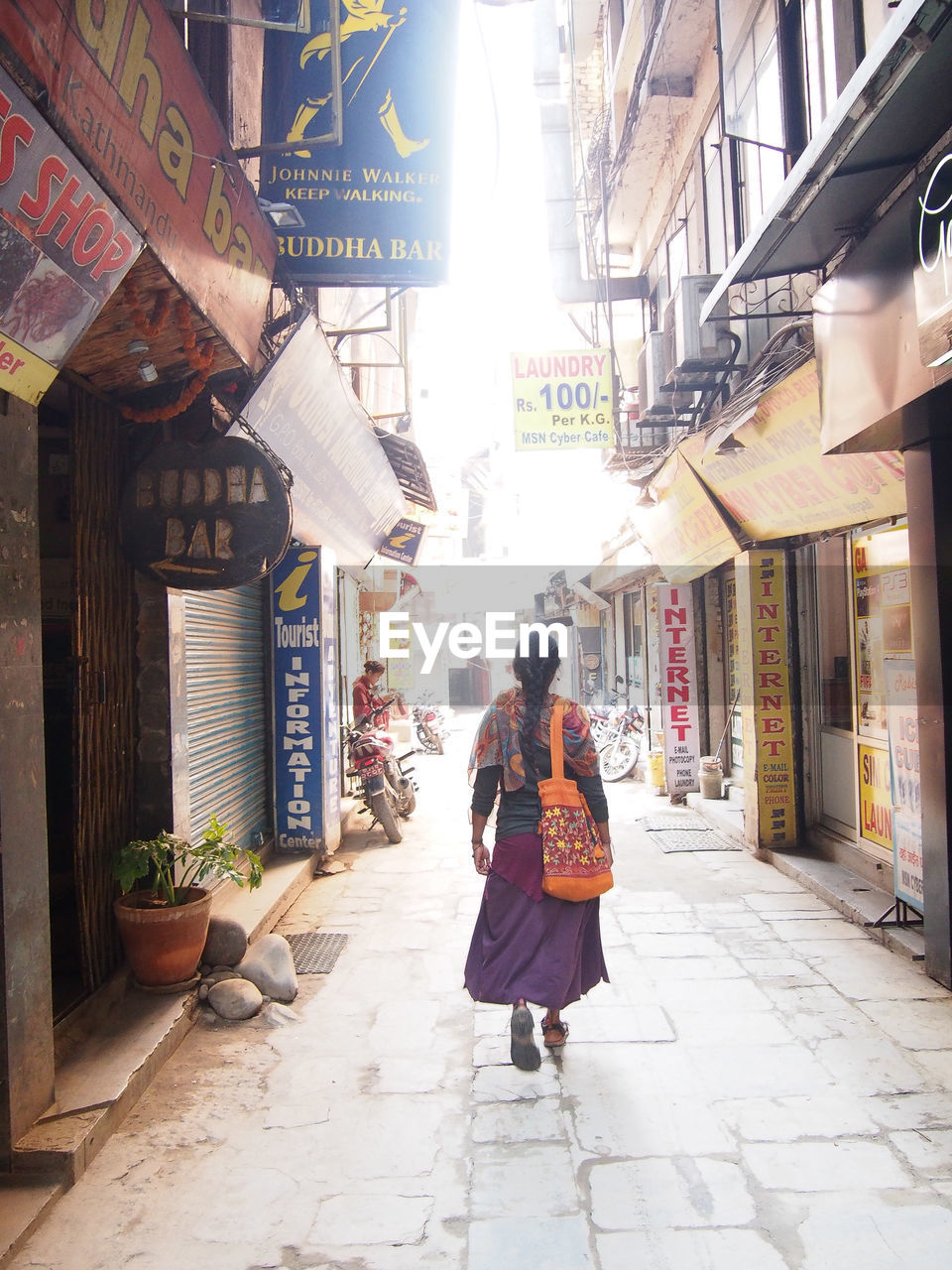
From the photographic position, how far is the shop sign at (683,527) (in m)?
8.82

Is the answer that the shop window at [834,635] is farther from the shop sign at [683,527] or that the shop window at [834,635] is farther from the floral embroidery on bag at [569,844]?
the floral embroidery on bag at [569,844]

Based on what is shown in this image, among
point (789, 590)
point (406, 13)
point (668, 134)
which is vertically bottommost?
point (789, 590)

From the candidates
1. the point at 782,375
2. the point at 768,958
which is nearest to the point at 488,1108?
the point at 768,958

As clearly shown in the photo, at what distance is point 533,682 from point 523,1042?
1720mm

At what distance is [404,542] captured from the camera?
1412cm

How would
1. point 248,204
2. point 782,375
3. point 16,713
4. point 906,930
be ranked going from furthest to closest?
point 782,375, point 906,930, point 248,204, point 16,713

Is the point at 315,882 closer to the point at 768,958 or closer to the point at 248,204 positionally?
the point at 768,958

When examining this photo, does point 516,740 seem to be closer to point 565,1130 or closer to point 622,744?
point 565,1130

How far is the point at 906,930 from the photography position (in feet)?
17.9

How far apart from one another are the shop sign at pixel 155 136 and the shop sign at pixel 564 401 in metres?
6.02

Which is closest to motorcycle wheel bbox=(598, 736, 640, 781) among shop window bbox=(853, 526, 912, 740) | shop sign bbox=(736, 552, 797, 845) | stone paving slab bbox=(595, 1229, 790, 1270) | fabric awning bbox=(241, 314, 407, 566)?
shop sign bbox=(736, 552, 797, 845)

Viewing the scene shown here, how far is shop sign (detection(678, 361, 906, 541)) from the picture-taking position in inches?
225

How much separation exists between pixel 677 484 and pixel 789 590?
2108mm

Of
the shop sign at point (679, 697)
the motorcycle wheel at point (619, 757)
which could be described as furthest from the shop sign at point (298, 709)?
the motorcycle wheel at point (619, 757)
